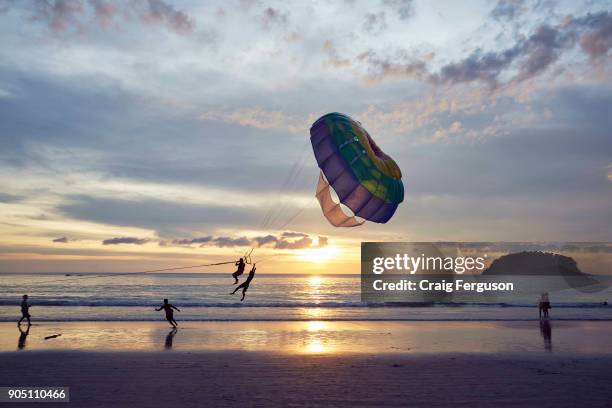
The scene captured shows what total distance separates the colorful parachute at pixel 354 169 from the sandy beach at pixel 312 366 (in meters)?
5.06

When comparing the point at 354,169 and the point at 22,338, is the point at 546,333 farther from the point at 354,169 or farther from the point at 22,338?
the point at 22,338

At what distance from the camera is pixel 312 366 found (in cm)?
1510

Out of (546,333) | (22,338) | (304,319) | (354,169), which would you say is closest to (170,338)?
(22,338)

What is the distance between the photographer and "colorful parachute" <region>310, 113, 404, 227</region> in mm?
16797

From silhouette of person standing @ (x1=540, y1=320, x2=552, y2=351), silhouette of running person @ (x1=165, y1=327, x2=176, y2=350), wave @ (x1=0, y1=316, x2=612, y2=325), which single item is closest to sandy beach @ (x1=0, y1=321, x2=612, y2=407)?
silhouette of running person @ (x1=165, y1=327, x2=176, y2=350)

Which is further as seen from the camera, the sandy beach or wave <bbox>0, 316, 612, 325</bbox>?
wave <bbox>0, 316, 612, 325</bbox>

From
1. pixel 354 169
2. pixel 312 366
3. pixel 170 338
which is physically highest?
pixel 354 169

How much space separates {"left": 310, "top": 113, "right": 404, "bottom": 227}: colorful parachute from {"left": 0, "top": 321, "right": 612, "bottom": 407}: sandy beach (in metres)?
5.06

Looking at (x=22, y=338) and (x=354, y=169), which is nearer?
(x=354, y=169)

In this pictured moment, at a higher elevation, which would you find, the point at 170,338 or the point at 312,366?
the point at 170,338

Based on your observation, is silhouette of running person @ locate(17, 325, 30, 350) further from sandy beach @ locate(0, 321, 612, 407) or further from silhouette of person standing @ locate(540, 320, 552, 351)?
silhouette of person standing @ locate(540, 320, 552, 351)

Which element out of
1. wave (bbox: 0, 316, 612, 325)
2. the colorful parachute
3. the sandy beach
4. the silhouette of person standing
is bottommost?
the sandy beach

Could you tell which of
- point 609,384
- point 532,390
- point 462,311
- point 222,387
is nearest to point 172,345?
point 222,387

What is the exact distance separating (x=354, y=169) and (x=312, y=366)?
250 inches
